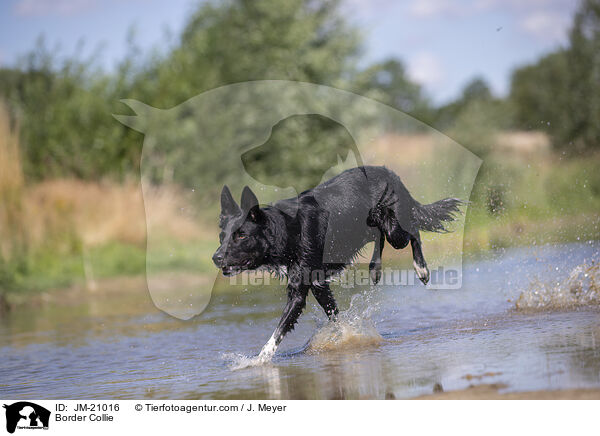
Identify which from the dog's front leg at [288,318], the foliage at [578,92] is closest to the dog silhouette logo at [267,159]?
the dog's front leg at [288,318]

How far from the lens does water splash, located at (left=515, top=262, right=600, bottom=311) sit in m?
7.68

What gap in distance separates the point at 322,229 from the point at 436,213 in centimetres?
163

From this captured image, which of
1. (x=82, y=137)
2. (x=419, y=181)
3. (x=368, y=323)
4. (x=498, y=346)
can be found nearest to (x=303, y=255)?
(x=368, y=323)

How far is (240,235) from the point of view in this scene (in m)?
6.35

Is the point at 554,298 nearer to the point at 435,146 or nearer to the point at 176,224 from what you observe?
the point at 435,146

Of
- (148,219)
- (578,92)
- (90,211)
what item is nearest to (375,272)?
(148,219)

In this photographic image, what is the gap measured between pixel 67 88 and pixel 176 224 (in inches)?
323

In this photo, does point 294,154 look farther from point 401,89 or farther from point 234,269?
point 401,89

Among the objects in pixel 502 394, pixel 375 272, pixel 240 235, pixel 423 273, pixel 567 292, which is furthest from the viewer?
pixel 567 292

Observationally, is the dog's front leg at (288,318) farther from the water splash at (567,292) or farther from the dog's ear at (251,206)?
the water splash at (567,292)

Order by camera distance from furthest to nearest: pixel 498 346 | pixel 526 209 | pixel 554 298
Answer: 1. pixel 526 209
2. pixel 554 298
3. pixel 498 346
